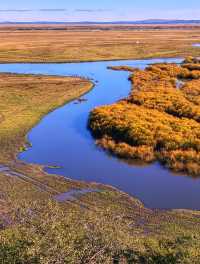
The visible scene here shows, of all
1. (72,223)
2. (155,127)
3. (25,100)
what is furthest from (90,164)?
(25,100)

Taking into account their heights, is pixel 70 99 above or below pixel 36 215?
below

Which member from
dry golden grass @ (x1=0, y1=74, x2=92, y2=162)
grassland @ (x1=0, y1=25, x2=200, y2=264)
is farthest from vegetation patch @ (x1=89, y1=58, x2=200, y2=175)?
dry golden grass @ (x1=0, y1=74, x2=92, y2=162)

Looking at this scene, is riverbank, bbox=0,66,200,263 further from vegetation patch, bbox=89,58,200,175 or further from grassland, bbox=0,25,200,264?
vegetation patch, bbox=89,58,200,175

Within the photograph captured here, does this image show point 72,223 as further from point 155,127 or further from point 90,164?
point 155,127

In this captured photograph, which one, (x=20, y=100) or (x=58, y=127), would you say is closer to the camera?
Result: (x=58, y=127)

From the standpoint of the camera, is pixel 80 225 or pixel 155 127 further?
pixel 155 127

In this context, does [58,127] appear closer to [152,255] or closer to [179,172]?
[179,172]

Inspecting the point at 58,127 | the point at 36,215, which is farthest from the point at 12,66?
the point at 36,215
